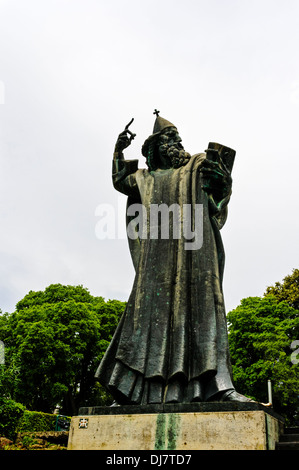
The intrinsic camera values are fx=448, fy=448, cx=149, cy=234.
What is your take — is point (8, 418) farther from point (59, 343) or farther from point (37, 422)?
point (59, 343)

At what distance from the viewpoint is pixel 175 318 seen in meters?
5.41

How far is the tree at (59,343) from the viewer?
89.2 ft

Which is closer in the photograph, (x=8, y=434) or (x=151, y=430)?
(x=151, y=430)

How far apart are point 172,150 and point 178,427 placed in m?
3.92

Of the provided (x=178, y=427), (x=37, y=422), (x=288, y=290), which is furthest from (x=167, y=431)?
(x=288, y=290)

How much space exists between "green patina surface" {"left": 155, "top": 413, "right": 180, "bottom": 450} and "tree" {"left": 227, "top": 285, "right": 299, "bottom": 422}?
22.4m

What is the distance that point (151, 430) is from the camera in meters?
4.50

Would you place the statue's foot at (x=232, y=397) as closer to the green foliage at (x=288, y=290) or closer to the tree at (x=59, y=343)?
the tree at (x=59, y=343)

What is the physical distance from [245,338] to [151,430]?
1068 inches

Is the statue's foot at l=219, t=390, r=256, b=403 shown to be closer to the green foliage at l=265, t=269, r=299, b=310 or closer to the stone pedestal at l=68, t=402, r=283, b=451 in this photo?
the stone pedestal at l=68, t=402, r=283, b=451

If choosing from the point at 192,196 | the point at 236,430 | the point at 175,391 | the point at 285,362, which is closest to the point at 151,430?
the point at 175,391

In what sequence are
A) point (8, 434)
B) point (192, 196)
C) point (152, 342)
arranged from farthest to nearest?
point (8, 434) < point (192, 196) < point (152, 342)

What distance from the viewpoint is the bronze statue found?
504cm
